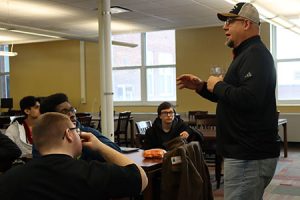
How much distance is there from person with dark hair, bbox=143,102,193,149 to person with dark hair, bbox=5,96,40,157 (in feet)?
4.06

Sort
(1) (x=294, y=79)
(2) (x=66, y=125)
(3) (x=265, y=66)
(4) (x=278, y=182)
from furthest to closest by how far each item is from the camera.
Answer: (1) (x=294, y=79)
(4) (x=278, y=182)
(3) (x=265, y=66)
(2) (x=66, y=125)

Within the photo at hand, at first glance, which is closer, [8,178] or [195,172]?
[8,178]

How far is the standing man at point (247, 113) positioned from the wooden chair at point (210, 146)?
2720mm

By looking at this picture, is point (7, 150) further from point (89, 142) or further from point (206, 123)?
point (206, 123)

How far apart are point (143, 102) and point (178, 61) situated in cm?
155

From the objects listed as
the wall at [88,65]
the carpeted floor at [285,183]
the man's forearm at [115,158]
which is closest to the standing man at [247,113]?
the man's forearm at [115,158]

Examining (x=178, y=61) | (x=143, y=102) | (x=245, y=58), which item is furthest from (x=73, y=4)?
(x=245, y=58)

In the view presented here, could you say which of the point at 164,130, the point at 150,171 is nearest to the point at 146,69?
the point at 164,130

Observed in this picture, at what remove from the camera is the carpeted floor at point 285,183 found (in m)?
4.95

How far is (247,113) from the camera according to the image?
6.16ft

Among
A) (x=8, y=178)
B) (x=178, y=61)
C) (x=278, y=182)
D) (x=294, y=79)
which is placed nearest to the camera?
(x=8, y=178)

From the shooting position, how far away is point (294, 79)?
30.5 ft

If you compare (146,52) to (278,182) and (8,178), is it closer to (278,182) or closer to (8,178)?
(278,182)

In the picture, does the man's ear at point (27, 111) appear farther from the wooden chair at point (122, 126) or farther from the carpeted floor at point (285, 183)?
the wooden chair at point (122, 126)
